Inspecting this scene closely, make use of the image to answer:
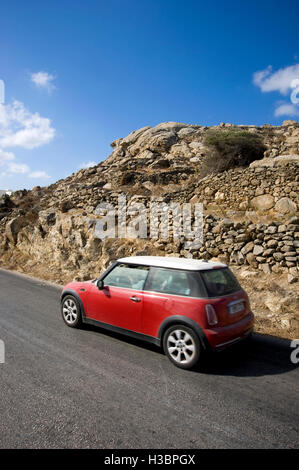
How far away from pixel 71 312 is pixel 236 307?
130 inches

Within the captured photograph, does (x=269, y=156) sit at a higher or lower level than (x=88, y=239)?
higher

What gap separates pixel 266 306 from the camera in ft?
22.3

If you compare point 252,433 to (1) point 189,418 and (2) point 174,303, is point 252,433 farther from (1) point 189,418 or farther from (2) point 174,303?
(2) point 174,303

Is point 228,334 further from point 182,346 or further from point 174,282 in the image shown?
point 174,282

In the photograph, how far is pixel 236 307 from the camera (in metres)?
4.11

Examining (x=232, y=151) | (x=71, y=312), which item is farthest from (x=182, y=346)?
(x=232, y=151)

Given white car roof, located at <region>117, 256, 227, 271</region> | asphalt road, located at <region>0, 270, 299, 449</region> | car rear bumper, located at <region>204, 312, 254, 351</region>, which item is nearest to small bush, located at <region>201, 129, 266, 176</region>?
white car roof, located at <region>117, 256, 227, 271</region>

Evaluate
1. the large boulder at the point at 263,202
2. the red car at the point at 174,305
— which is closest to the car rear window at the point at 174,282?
the red car at the point at 174,305

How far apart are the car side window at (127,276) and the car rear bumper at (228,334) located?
1.37 m

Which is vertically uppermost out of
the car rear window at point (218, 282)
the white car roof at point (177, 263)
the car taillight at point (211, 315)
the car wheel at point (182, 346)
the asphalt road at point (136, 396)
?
the white car roof at point (177, 263)

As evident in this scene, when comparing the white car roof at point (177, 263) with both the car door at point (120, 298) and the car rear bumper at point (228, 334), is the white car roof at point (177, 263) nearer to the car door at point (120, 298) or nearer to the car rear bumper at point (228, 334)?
the car door at point (120, 298)

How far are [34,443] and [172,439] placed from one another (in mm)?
1261

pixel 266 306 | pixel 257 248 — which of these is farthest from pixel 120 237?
pixel 266 306

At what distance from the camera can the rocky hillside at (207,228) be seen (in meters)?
7.83
